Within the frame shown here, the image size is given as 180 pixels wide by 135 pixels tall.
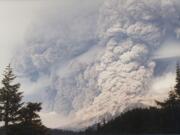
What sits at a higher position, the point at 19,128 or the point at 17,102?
the point at 17,102

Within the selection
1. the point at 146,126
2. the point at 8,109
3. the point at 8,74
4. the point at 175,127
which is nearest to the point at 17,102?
the point at 8,109

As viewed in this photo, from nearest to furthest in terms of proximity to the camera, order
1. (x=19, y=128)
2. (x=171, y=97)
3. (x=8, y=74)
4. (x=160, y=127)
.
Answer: (x=19, y=128) → (x=8, y=74) → (x=160, y=127) → (x=171, y=97)

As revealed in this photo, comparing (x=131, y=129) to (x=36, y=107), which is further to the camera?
(x=131, y=129)

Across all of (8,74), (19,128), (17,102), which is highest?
(8,74)

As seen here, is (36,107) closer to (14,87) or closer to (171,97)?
(14,87)

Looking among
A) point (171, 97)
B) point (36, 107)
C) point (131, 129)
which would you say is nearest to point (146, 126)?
point (131, 129)

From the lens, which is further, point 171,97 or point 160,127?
point 171,97

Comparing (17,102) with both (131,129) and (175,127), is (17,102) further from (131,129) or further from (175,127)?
(131,129)

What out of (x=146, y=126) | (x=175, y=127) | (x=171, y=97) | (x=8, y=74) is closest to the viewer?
(x=8, y=74)

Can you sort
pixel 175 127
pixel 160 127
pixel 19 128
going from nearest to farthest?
1. pixel 19 128
2. pixel 175 127
3. pixel 160 127
